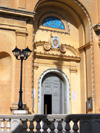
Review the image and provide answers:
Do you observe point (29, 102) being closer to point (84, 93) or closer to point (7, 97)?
point (7, 97)

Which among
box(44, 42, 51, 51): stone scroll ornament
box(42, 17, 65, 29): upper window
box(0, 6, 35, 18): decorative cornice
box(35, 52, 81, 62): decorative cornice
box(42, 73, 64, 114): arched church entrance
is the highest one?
box(42, 17, 65, 29): upper window

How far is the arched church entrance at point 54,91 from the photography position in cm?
1742

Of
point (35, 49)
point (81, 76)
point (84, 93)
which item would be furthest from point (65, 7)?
point (84, 93)

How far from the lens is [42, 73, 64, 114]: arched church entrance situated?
17.4 m

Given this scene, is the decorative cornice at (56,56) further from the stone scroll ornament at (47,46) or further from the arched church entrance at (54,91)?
the arched church entrance at (54,91)

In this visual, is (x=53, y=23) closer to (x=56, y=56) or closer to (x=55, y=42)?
(x=55, y=42)

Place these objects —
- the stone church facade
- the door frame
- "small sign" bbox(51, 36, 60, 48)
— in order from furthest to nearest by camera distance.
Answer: "small sign" bbox(51, 36, 60, 48) < the door frame < the stone church facade

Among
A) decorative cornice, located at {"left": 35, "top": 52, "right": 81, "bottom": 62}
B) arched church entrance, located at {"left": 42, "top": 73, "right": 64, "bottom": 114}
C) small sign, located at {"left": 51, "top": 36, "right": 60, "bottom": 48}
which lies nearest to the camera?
decorative cornice, located at {"left": 35, "top": 52, "right": 81, "bottom": 62}

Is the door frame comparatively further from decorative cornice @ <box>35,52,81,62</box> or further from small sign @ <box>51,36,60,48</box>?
small sign @ <box>51,36,60,48</box>

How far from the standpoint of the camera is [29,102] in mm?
14602

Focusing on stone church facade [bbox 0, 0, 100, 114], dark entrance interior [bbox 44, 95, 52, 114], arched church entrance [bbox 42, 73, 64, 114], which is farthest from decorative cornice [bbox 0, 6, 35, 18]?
dark entrance interior [bbox 44, 95, 52, 114]

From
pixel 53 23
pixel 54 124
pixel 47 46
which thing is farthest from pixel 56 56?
pixel 54 124

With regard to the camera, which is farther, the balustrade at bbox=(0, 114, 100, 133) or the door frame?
the door frame

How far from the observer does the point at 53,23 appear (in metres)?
18.3
